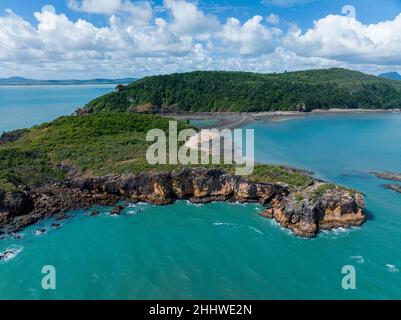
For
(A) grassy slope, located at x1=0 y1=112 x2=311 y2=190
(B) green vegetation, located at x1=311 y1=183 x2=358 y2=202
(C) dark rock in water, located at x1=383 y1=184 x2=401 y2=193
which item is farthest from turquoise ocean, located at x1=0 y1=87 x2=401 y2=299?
(A) grassy slope, located at x1=0 y1=112 x2=311 y2=190

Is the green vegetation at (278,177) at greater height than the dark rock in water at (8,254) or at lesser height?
greater

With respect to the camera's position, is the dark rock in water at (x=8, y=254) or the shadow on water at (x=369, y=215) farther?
the shadow on water at (x=369, y=215)

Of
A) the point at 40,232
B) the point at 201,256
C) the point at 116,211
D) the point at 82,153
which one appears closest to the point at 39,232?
the point at 40,232

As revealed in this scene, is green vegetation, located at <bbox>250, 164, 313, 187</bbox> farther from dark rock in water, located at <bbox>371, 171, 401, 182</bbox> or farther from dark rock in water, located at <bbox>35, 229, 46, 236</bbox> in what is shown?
dark rock in water, located at <bbox>35, 229, 46, 236</bbox>

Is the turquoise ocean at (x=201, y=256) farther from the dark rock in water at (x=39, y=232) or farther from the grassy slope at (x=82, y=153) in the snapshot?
the grassy slope at (x=82, y=153)

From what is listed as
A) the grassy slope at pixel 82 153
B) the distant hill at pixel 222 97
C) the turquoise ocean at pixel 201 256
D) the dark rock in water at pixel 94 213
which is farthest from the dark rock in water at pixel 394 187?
the distant hill at pixel 222 97

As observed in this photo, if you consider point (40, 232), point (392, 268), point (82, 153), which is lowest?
point (392, 268)

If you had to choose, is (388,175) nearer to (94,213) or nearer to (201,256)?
(201,256)
